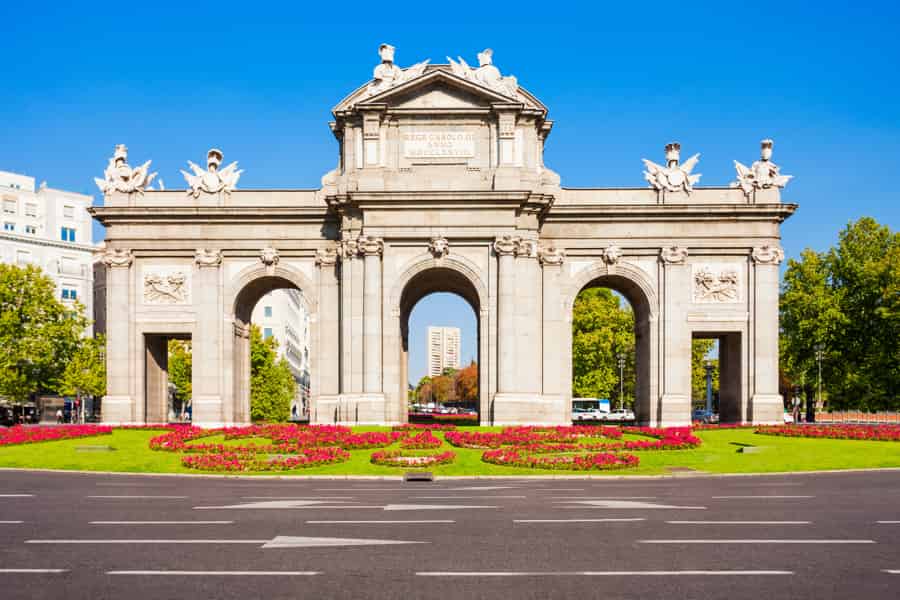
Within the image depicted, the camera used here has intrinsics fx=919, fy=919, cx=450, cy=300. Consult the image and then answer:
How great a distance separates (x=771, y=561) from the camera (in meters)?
15.2

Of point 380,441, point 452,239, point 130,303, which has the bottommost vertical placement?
point 380,441

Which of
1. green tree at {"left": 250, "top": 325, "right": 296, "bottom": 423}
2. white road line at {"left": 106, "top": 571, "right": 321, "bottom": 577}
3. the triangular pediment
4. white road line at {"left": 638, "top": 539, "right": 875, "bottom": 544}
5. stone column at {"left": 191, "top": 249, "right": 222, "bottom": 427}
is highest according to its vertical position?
the triangular pediment

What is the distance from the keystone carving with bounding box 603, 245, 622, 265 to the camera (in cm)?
6075

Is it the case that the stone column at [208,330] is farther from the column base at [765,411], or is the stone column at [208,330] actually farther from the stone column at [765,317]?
the stone column at [765,317]

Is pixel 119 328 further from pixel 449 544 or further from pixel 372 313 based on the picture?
pixel 449 544

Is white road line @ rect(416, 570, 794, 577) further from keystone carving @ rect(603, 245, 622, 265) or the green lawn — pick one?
keystone carving @ rect(603, 245, 622, 265)

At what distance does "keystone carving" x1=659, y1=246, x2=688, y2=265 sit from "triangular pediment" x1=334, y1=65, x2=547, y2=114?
485 inches

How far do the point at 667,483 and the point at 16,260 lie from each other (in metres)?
99.8

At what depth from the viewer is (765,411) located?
5988cm

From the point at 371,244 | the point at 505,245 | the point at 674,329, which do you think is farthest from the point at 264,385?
the point at 674,329

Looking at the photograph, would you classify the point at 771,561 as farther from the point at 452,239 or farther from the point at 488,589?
the point at 452,239

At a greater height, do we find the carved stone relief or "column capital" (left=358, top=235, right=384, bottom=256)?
"column capital" (left=358, top=235, right=384, bottom=256)

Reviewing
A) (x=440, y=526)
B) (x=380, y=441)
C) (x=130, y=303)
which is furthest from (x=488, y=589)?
(x=130, y=303)

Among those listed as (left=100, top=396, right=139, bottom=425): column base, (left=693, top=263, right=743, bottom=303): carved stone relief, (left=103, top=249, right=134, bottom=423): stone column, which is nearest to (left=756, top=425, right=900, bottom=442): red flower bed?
(left=693, top=263, right=743, bottom=303): carved stone relief
